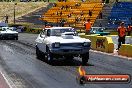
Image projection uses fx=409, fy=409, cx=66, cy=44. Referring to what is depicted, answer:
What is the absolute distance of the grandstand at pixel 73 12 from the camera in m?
67.9

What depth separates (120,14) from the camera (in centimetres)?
6594

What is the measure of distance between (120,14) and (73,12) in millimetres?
9846

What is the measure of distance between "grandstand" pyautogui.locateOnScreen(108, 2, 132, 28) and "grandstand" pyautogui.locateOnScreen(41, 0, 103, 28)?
2889 millimetres

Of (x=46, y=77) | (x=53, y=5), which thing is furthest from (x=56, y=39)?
(x=53, y=5)

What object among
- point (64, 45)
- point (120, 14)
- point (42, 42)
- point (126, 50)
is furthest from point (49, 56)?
point (120, 14)

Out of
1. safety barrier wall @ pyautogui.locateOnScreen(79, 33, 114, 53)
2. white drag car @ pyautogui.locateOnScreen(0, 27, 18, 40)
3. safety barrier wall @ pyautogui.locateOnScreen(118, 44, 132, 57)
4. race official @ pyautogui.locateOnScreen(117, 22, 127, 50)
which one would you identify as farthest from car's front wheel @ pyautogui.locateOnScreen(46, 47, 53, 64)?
white drag car @ pyautogui.locateOnScreen(0, 27, 18, 40)

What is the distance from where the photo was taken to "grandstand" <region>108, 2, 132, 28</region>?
63.3 metres

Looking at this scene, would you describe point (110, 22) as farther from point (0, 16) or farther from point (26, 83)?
point (26, 83)

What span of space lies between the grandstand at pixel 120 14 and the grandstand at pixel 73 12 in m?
2.89

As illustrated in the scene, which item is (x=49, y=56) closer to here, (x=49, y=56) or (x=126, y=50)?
(x=49, y=56)

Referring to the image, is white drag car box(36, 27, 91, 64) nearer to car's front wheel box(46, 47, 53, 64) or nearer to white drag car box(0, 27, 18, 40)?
car's front wheel box(46, 47, 53, 64)

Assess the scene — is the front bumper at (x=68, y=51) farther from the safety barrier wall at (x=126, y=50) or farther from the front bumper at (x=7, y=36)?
the front bumper at (x=7, y=36)

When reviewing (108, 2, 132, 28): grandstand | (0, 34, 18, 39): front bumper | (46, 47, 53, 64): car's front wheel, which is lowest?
(0, 34, 18, 39): front bumper

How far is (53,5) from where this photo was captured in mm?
81188
